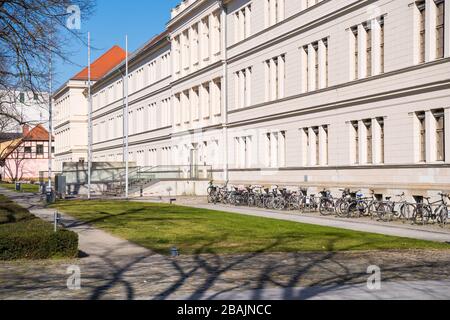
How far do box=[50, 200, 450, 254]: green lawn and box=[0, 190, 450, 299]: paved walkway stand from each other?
1.38m

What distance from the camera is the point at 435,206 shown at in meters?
28.1

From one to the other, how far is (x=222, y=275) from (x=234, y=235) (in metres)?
8.48

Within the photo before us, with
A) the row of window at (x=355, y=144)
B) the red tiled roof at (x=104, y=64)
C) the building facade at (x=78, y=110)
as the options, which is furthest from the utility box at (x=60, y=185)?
the red tiled roof at (x=104, y=64)

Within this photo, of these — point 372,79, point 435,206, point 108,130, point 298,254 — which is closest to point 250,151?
point 372,79

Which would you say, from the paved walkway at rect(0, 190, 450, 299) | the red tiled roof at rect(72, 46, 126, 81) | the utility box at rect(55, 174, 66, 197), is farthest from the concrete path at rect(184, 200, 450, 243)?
the red tiled roof at rect(72, 46, 126, 81)

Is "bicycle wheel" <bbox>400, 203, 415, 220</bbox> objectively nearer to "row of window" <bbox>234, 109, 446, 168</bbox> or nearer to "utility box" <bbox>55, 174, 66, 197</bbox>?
"row of window" <bbox>234, 109, 446, 168</bbox>

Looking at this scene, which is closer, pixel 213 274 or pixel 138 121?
pixel 213 274

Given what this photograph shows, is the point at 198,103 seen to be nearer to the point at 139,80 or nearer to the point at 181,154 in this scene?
the point at 181,154

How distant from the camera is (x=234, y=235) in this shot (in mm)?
21750

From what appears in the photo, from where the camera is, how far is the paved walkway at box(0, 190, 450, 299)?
36.5 ft

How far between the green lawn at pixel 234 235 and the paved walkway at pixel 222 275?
1375 mm

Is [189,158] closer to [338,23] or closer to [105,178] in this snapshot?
[105,178]

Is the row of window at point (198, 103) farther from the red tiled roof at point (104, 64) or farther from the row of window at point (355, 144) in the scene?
the red tiled roof at point (104, 64)

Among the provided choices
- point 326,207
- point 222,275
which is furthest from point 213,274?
point 326,207
